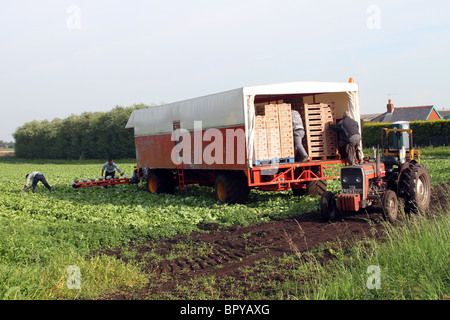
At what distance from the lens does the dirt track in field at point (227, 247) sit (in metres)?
7.20

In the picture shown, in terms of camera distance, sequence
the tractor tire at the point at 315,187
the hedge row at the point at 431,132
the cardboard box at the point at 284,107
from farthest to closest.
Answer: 1. the hedge row at the point at 431,132
2. the tractor tire at the point at 315,187
3. the cardboard box at the point at 284,107

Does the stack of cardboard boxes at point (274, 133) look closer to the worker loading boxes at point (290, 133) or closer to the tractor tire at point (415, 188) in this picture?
the worker loading boxes at point (290, 133)

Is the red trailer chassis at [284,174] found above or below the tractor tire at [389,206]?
above

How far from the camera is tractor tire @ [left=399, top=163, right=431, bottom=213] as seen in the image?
1047cm

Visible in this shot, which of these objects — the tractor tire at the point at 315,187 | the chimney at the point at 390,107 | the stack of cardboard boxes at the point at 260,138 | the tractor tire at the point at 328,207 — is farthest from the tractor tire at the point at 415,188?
the chimney at the point at 390,107

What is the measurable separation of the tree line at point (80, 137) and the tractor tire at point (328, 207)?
4340 centimetres

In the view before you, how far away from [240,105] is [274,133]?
1309 mm

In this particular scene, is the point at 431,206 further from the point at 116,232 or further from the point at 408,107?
the point at 408,107

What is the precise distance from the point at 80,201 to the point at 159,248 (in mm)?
8277

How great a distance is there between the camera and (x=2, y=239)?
893 centimetres

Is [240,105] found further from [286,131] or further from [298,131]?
[298,131]

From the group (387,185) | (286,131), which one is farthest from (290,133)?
(387,185)

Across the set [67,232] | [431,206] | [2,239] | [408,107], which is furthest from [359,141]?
[408,107]

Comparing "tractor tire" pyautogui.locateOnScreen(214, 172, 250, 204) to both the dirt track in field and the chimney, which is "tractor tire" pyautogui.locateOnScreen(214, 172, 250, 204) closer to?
the dirt track in field
